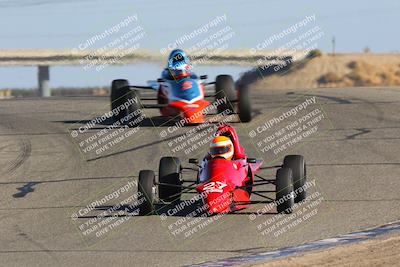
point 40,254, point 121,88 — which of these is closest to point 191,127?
point 121,88

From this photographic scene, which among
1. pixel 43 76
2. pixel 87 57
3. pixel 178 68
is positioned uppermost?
pixel 178 68

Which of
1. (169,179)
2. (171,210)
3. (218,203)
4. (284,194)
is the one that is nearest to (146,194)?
(171,210)

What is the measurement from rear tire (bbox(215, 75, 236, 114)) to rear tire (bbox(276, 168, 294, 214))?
9.80 meters

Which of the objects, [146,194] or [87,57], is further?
[87,57]

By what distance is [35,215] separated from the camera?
50.0 feet

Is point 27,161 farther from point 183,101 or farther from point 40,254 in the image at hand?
point 40,254

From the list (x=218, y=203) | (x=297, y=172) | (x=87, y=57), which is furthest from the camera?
(x=87, y=57)

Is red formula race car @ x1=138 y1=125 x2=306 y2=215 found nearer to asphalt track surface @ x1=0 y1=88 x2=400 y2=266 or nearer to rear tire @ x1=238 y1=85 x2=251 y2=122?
asphalt track surface @ x1=0 y1=88 x2=400 y2=266

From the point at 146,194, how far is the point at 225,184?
3.65 feet

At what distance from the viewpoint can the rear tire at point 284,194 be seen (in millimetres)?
14273

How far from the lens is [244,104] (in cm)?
2362

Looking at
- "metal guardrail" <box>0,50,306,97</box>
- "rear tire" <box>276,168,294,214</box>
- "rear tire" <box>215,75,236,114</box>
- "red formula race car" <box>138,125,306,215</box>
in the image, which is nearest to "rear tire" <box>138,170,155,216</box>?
"red formula race car" <box>138,125,306,215</box>

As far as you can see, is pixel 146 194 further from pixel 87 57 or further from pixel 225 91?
pixel 87 57

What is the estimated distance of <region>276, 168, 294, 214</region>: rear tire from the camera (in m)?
14.3
